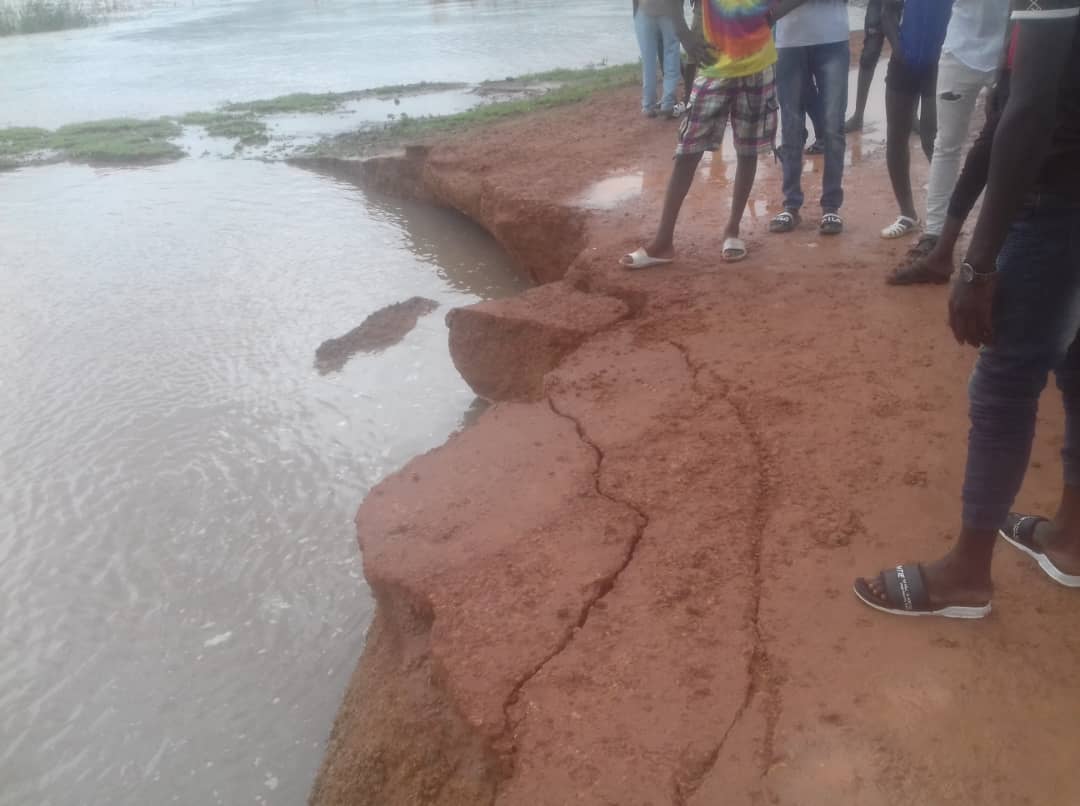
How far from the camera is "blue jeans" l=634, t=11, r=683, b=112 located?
7.80 meters

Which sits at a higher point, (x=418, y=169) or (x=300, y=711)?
(x=418, y=169)

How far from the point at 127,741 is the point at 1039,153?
10.1ft

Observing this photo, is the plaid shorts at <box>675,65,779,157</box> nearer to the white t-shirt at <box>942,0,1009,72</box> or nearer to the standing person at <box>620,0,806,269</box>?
the standing person at <box>620,0,806,269</box>

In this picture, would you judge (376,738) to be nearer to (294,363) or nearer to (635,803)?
(635,803)

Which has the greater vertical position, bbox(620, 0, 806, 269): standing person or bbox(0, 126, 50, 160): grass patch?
bbox(620, 0, 806, 269): standing person

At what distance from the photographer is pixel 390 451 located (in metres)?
4.32

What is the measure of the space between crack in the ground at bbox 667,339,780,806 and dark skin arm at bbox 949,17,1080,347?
85cm

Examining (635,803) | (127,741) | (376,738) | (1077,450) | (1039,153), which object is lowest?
(127,741)

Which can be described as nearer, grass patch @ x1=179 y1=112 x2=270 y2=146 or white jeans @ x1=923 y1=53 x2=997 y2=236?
white jeans @ x1=923 y1=53 x2=997 y2=236

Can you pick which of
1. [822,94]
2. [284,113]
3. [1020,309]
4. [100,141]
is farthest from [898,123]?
[100,141]

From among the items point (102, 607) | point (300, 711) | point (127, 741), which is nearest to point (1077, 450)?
point (300, 711)

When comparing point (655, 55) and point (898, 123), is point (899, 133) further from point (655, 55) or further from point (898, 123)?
point (655, 55)

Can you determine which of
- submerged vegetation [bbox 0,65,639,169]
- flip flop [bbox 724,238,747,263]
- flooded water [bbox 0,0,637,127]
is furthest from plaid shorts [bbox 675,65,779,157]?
flooded water [bbox 0,0,637,127]

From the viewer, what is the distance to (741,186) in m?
4.13
